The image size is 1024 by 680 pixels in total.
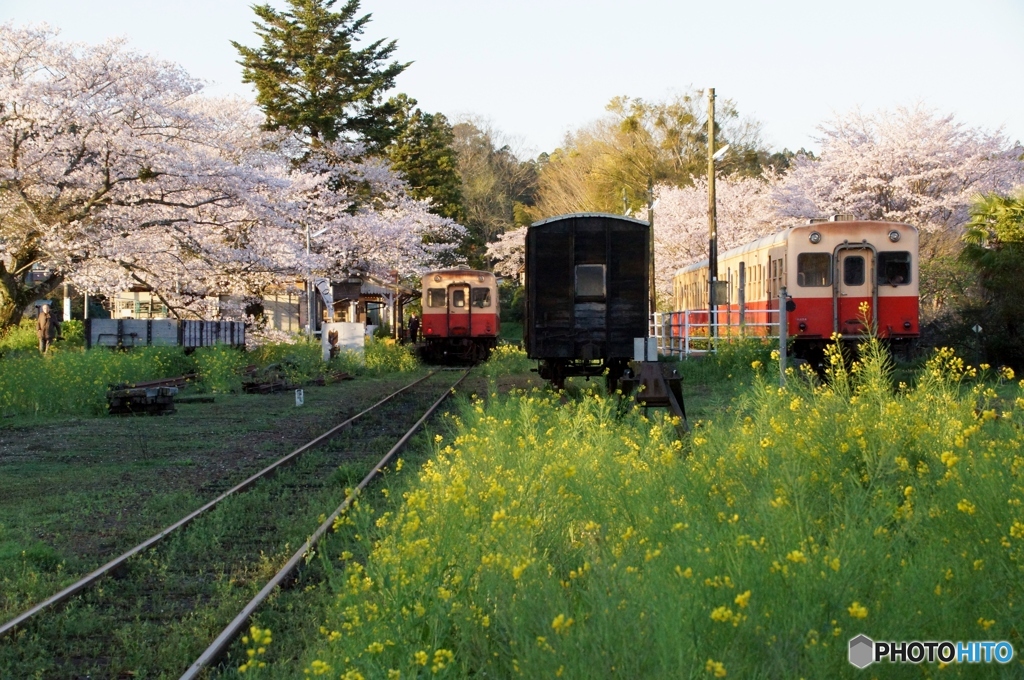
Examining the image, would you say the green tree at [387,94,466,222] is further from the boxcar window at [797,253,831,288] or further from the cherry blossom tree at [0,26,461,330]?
the boxcar window at [797,253,831,288]

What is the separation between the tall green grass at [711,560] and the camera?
11.3ft

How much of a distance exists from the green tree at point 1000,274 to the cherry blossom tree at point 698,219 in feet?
76.5

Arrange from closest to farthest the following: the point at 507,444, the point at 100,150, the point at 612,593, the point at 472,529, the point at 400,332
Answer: the point at 612,593
the point at 472,529
the point at 507,444
the point at 100,150
the point at 400,332

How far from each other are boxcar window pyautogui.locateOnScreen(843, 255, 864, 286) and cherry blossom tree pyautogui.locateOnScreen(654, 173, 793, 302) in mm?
24231

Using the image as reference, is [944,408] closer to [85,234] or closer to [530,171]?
[85,234]

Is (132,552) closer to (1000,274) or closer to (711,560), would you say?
(711,560)

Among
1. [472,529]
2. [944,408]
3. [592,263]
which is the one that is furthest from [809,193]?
[472,529]

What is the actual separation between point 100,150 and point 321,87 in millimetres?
20051

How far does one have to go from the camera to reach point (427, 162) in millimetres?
58062

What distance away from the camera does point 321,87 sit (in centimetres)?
4259

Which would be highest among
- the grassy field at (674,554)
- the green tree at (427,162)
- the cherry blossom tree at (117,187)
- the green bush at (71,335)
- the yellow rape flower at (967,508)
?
the green tree at (427,162)

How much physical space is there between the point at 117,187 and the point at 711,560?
22.9m

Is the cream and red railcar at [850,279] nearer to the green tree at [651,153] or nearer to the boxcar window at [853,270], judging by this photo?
the boxcar window at [853,270]

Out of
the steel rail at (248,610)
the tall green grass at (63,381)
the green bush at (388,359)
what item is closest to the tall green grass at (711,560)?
the steel rail at (248,610)
